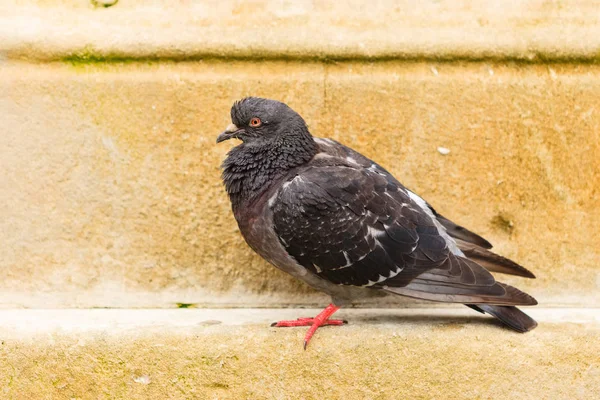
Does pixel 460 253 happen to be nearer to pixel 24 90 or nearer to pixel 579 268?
pixel 579 268

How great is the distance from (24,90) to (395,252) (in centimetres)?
251

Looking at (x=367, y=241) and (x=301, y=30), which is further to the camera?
(x=301, y=30)

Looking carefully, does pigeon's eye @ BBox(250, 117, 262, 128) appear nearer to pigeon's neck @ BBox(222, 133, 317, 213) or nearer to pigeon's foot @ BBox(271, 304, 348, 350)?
pigeon's neck @ BBox(222, 133, 317, 213)

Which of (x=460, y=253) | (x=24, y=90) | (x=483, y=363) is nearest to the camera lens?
(x=483, y=363)

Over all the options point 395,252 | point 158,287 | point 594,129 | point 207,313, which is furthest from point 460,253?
point 158,287

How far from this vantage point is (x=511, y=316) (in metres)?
4.09

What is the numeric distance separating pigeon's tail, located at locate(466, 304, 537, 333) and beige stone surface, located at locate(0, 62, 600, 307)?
27.0 inches

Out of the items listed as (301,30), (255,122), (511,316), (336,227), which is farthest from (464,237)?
(301,30)

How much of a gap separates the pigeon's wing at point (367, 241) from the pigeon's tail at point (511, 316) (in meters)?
0.11

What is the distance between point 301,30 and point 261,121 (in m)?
0.81

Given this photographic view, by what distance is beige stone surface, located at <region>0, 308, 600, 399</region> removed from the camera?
394 centimetres

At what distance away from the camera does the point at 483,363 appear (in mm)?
3939

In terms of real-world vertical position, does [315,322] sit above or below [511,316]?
below

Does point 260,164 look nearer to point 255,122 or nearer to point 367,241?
point 255,122
